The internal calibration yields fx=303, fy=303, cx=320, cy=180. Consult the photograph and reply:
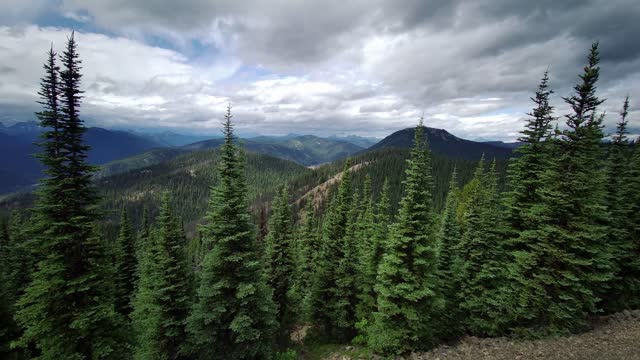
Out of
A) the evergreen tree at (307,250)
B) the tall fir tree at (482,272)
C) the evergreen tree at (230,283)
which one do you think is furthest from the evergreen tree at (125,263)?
the tall fir tree at (482,272)

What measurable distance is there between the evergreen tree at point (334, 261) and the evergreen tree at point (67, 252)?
1649cm

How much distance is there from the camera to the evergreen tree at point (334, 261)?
27094 mm

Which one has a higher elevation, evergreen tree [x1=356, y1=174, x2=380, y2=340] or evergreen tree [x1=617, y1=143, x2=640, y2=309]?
evergreen tree [x1=617, y1=143, x2=640, y2=309]

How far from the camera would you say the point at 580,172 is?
17.0m

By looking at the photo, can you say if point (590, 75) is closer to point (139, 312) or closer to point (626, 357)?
point (626, 357)

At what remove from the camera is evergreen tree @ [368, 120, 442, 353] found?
18.8m

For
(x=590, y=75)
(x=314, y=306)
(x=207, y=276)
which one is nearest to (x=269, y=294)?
(x=207, y=276)

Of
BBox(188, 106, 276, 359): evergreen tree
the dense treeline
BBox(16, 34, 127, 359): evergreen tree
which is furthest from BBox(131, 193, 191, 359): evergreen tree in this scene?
BBox(16, 34, 127, 359): evergreen tree

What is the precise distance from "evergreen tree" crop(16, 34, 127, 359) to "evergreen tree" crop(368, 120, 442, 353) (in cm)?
1470

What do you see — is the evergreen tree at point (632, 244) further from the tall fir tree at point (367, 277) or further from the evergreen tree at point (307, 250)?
the evergreen tree at point (307, 250)

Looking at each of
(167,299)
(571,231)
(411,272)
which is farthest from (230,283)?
(571,231)

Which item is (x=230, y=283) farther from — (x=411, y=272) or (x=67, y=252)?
(x=411, y=272)

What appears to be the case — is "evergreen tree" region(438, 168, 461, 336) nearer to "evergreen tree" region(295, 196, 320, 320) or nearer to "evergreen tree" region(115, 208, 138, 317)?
"evergreen tree" region(295, 196, 320, 320)

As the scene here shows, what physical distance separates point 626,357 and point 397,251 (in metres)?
11.0
